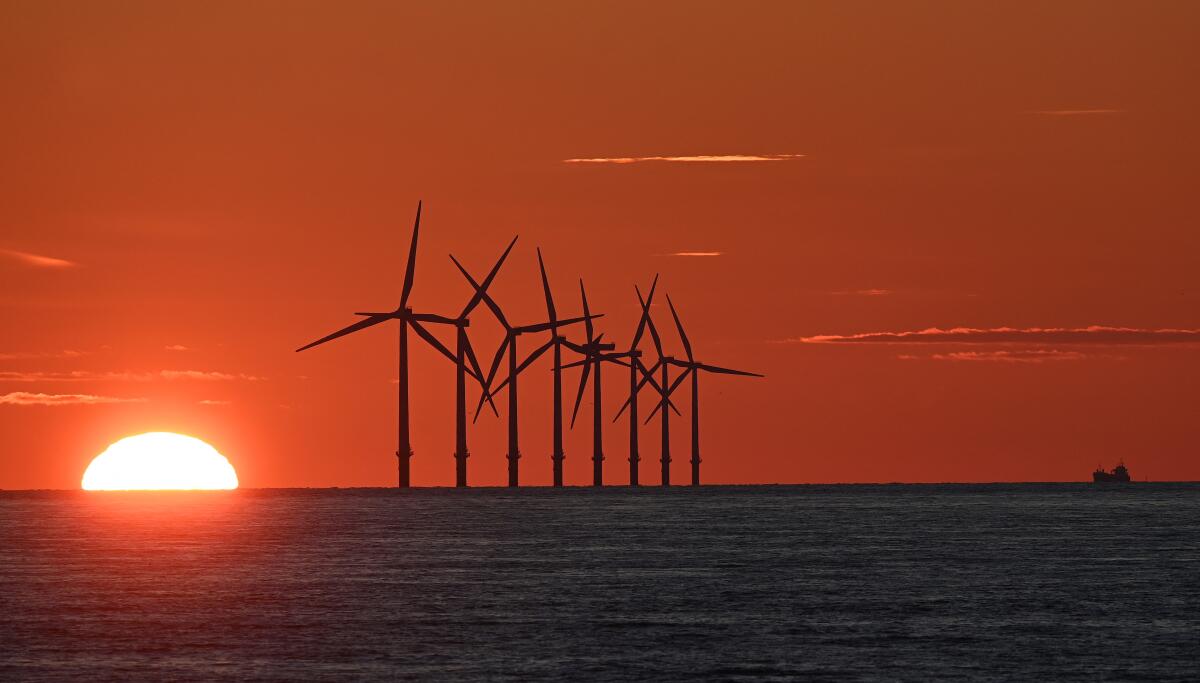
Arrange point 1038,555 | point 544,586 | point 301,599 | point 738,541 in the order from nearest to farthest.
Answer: point 301,599, point 544,586, point 1038,555, point 738,541

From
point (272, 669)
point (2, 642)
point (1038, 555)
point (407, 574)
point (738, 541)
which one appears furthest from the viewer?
point (738, 541)

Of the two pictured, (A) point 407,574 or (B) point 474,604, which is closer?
(B) point 474,604

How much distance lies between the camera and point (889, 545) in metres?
144

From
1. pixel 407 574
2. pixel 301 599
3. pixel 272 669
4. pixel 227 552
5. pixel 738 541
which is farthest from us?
pixel 738 541

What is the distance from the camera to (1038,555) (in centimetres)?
12694

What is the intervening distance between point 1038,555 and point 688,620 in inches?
2155

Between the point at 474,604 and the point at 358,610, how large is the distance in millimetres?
5598

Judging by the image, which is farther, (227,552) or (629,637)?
(227,552)

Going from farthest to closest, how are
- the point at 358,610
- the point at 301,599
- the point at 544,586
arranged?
the point at 544,586, the point at 301,599, the point at 358,610

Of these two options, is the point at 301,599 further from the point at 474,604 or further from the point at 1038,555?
the point at 1038,555

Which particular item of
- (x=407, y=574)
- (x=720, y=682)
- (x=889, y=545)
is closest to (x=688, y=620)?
(x=720, y=682)

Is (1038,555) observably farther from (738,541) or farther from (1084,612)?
(1084,612)

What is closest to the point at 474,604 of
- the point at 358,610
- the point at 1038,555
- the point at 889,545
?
the point at 358,610

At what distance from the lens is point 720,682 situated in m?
59.0
